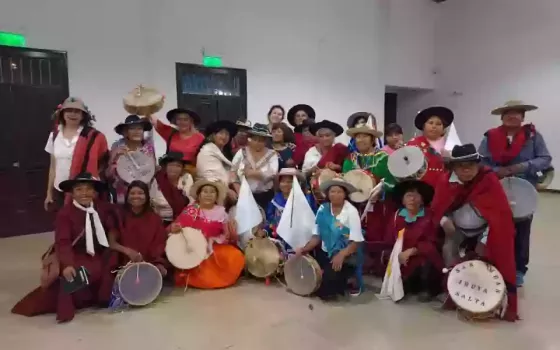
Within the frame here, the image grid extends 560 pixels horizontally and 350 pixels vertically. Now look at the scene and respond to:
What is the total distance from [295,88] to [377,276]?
5486 millimetres

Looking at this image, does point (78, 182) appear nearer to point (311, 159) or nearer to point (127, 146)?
point (127, 146)

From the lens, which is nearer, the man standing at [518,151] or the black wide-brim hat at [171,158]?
the man standing at [518,151]

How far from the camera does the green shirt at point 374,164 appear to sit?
3.95 metres

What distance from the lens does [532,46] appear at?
35.0ft

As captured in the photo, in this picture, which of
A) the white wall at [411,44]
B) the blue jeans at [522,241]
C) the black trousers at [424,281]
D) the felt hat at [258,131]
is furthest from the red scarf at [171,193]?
the white wall at [411,44]

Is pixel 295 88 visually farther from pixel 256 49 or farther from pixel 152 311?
pixel 152 311

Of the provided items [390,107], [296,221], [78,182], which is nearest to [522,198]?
[296,221]

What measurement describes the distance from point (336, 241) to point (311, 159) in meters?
1.09

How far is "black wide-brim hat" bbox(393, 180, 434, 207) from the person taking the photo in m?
3.64

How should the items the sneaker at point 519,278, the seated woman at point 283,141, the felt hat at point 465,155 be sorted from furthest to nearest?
the seated woman at point 283,141 < the sneaker at point 519,278 < the felt hat at point 465,155

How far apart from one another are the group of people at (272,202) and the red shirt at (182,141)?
1cm

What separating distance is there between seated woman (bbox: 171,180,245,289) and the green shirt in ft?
3.68

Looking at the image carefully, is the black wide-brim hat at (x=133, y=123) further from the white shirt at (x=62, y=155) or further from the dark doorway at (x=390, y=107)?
the dark doorway at (x=390, y=107)

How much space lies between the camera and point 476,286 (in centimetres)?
318
